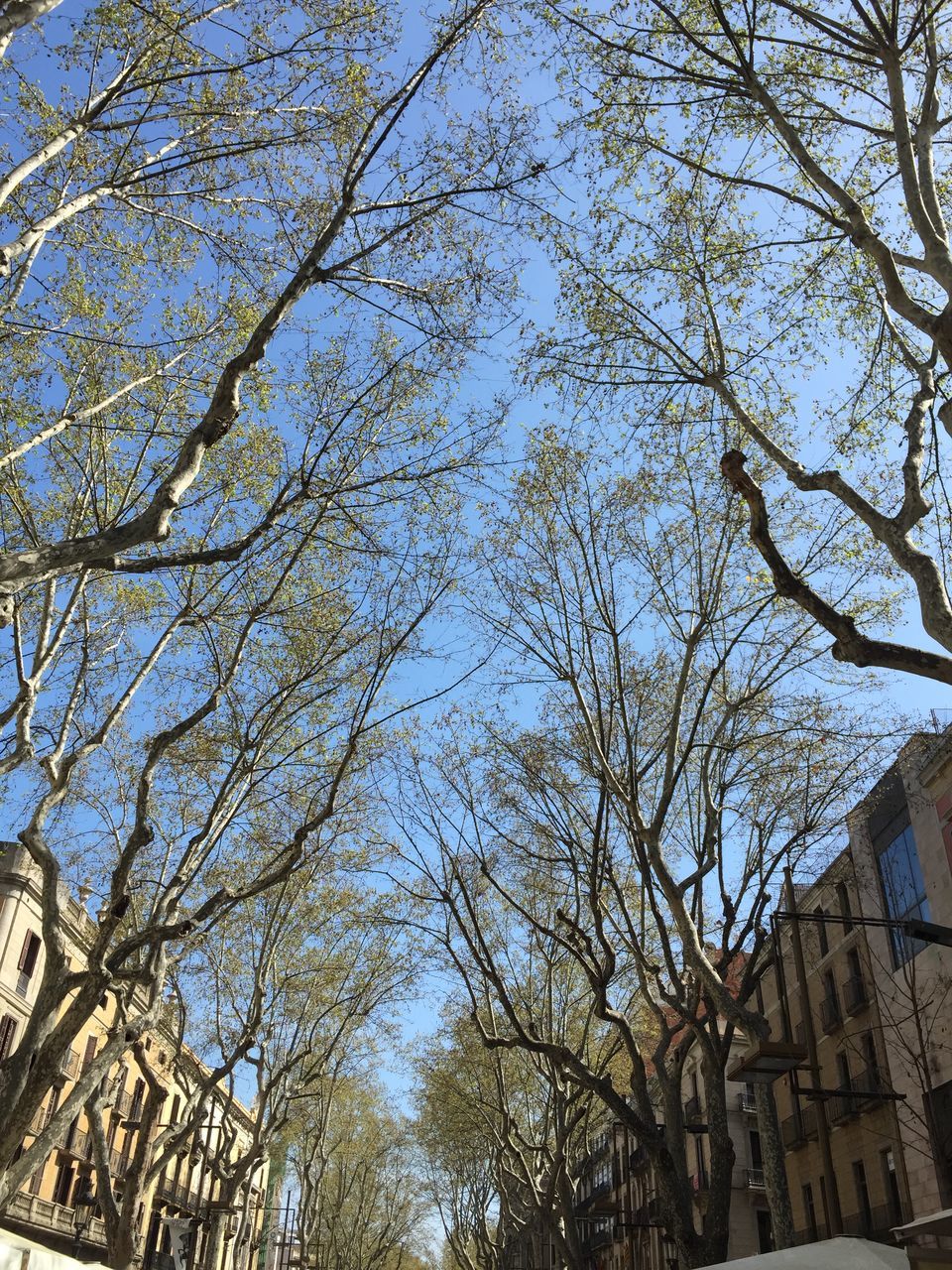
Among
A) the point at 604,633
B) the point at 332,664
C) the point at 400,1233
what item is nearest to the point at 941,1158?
the point at 604,633

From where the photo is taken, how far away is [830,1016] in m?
22.0

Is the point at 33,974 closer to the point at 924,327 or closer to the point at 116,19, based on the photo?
the point at 116,19

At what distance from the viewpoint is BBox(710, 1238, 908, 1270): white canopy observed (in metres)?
7.52

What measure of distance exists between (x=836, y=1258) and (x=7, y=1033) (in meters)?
22.7

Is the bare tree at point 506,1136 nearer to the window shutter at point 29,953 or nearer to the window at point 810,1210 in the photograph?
the window at point 810,1210

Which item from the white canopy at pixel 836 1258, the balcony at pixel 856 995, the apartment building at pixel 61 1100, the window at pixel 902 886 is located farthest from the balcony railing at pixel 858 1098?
the apartment building at pixel 61 1100

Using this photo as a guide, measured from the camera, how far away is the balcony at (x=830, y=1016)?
2160cm

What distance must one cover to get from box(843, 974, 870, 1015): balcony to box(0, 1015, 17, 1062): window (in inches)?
749

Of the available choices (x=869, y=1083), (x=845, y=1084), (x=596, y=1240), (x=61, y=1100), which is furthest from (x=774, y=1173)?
(x=596, y=1240)

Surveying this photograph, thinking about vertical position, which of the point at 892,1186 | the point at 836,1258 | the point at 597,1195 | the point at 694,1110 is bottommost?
the point at 836,1258

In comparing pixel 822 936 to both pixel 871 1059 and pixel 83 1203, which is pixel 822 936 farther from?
pixel 83 1203

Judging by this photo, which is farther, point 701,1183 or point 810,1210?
point 701,1183

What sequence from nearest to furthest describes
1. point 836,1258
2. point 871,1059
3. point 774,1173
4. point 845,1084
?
point 836,1258, point 774,1173, point 871,1059, point 845,1084

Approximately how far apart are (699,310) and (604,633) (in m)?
4.53
